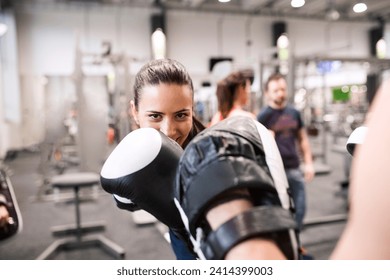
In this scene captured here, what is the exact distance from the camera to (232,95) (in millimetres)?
697

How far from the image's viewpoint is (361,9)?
37.8 inches

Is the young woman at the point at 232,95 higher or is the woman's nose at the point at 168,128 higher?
the young woman at the point at 232,95

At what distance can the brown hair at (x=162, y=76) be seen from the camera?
0.49m

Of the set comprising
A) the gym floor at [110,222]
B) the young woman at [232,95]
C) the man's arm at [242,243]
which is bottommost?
the gym floor at [110,222]

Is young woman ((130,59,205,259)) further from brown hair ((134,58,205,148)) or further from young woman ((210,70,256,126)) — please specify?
young woman ((210,70,256,126))

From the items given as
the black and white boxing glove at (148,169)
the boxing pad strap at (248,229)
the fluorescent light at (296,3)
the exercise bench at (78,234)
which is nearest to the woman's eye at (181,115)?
the black and white boxing glove at (148,169)

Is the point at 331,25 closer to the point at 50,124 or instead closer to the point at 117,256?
the point at 117,256

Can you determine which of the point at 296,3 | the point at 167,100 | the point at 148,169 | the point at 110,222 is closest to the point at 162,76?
the point at 167,100

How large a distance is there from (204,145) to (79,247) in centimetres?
213

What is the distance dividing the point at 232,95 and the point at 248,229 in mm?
436

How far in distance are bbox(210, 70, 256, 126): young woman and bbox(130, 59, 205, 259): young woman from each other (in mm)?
158

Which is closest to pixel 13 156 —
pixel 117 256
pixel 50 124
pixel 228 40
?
pixel 50 124

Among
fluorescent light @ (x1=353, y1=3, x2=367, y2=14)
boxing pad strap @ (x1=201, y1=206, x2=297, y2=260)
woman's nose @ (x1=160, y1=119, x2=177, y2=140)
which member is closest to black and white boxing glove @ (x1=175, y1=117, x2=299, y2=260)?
boxing pad strap @ (x1=201, y1=206, x2=297, y2=260)

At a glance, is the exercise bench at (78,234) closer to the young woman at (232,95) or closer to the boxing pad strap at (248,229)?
the young woman at (232,95)
